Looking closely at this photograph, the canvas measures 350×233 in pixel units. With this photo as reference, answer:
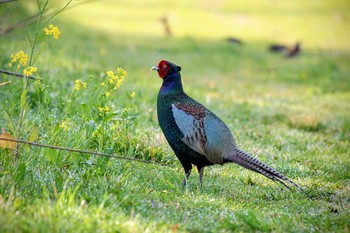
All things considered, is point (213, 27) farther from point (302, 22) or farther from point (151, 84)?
point (151, 84)

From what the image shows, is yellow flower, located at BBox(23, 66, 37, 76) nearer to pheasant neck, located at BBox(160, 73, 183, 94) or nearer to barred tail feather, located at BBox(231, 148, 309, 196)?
pheasant neck, located at BBox(160, 73, 183, 94)

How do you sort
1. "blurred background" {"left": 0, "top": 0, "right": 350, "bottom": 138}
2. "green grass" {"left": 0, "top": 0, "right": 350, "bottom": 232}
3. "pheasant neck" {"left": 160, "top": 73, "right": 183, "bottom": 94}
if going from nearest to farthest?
"green grass" {"left": 0, "top": 0, "right": 350, "bottom": 232}, "pheasant neck" {"left": 160, "top": 73, "right": 183, "bottom": 94}, "blurred background" {"left": 0, "top": 0, "right": 350, "bottom": 138}

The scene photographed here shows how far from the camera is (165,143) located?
596 cm

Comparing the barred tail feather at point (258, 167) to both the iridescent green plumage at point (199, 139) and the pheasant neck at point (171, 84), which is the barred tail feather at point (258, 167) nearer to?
the iridescent green plumage at point (199, 139)

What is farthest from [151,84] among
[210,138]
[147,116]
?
[210,138]

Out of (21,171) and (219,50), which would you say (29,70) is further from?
(219,50)

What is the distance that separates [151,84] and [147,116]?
3.02m

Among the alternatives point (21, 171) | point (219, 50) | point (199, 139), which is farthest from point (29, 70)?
point (219, 50)

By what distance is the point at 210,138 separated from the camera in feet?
16.2

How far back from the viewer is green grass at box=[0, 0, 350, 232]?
3904mm

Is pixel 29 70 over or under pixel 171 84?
over

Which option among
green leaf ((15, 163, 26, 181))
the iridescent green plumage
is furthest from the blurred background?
the iridescent green plumage

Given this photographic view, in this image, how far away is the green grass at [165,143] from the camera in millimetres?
3904

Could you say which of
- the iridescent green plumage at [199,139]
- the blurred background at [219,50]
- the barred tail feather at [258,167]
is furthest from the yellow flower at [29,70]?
the barred tail feather at [258,167]
